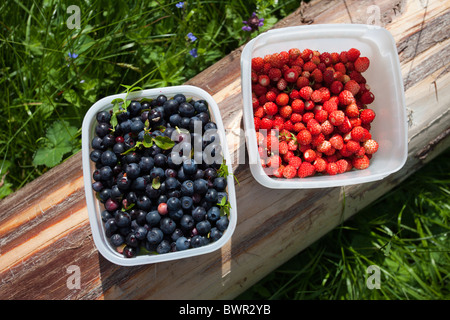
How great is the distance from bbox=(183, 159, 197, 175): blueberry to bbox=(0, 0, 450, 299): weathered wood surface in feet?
0.85

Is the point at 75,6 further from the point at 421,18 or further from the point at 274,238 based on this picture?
the point at 421,18

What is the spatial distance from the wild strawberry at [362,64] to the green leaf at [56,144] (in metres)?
1.34

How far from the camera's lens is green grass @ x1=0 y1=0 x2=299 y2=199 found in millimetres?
1746

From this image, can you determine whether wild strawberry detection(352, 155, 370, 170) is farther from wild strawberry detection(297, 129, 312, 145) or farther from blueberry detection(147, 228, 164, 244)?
blueberry detection(147, 228, 164, 244)

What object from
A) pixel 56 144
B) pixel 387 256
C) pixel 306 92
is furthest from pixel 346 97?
pixel 56 144

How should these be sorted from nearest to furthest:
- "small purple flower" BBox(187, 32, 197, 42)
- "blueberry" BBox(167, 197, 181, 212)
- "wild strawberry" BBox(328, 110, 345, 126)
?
"blueberry" BBox(167, 197, 181, 212) < "wild strawberry" BBox(328, 110, 345, 126) < "small purple flower" BBox(187, 32, 197, 42)

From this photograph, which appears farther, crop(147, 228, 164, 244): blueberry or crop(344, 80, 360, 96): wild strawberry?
crop(344, 80, 360, 96): wild strawberry

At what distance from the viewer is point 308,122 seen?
1431 millimetres

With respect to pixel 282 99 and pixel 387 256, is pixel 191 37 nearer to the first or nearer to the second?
pixel 282 99

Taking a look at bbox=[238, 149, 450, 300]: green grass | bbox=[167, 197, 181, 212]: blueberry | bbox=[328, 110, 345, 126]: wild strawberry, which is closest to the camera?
bbox=[167, 197, 181, 212]: blueberry

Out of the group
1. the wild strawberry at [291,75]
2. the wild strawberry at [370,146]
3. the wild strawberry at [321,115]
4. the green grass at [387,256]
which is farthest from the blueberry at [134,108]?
the green grass at [387,256]

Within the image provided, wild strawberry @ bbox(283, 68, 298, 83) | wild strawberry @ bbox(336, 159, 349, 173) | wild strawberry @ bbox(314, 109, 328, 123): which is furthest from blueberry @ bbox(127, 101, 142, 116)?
wild strawberry @ bbox(336, 159, 349, 173)
